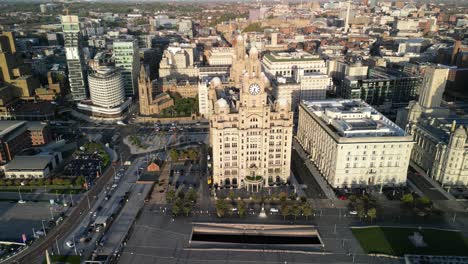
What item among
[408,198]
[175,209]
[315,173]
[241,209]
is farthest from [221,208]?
[408,198]

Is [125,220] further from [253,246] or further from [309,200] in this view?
[309,200]

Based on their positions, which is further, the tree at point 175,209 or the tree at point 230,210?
the tree at point 230,210

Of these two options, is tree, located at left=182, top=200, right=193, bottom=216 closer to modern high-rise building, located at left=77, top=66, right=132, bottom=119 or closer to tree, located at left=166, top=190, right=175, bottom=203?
tree, located at left=166, top=190, right=175, bottom=203

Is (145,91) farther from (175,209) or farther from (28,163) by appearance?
(175,209)

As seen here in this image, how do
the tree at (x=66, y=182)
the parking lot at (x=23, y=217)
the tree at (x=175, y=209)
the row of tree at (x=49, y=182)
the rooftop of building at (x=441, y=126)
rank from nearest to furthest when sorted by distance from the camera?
1. the parking lot at (x=23, y=217)
2. the tree at (x=175, y=209)
3. the row of tree at (x=49, y=182)
4. the tree at (x=66, y=182)
5. the rooftop of building at (x=441, y=126)

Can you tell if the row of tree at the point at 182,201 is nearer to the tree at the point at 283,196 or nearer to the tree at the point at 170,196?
the tree at the point at 170,196

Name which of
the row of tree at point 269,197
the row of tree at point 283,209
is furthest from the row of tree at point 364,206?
the row of tree at point 269,197

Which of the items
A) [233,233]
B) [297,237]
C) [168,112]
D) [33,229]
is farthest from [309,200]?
[168,112]
